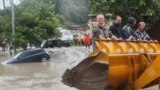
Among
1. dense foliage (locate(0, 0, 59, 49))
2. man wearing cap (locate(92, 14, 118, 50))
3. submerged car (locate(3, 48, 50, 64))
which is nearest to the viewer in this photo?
man wearing cap (locate(92, 14, 118, 50))

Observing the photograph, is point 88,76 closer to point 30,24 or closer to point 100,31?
point 100,31

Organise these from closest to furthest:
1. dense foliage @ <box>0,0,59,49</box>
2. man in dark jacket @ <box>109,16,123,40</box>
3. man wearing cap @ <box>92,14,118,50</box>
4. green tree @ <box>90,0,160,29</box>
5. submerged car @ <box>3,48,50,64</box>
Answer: man wearing cap @ <box>92,14,118,50</box> → man in dark jacket @ <box>109,16,123,40</box> → green tree @ <box>90,0,160,29</box> → submerged car @ <box>3,48,50,64</box> → dense foliage @ <box>0,0,59,49</box>

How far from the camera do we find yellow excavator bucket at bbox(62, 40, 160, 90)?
10.0 metres

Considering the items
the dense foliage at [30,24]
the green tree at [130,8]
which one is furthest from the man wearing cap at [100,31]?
the dense foliage at [30,24]

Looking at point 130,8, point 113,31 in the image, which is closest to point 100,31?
point 113,31

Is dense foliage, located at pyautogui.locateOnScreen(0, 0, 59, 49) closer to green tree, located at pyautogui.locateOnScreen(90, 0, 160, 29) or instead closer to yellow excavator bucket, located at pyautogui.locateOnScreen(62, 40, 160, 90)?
green tree, located at pyautogui.locateOnScreen(90, 0, 160, 29)

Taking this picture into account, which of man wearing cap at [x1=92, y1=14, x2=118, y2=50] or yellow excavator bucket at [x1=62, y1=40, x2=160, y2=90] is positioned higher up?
man wearing cap at [x1=92, y1=14, x2=118, y2=50]

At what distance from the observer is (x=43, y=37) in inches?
1629

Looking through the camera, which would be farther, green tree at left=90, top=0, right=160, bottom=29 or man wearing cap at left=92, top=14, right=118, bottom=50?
green tree at left=90, top=0, right=160, bottom=29

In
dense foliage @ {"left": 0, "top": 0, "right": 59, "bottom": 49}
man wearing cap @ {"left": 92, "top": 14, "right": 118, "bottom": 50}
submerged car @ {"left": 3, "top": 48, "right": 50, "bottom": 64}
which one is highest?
man wearing cap @ {"left": 92, "top": 14, "right": 118, "bottom": 50}

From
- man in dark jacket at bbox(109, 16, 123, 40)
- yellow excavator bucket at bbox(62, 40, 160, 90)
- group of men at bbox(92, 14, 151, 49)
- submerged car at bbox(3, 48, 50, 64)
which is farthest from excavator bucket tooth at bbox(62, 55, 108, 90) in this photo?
submerged car at bbox(3, 48, 50, 64)

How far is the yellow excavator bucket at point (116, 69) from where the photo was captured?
32.9 feet

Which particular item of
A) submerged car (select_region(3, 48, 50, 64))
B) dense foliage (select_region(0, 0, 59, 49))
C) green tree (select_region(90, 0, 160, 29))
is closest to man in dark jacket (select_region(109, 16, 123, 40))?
green tree (select_region(90, 0, 160, 29))

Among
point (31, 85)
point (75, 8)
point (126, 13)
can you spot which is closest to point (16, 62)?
point (126, 13)
